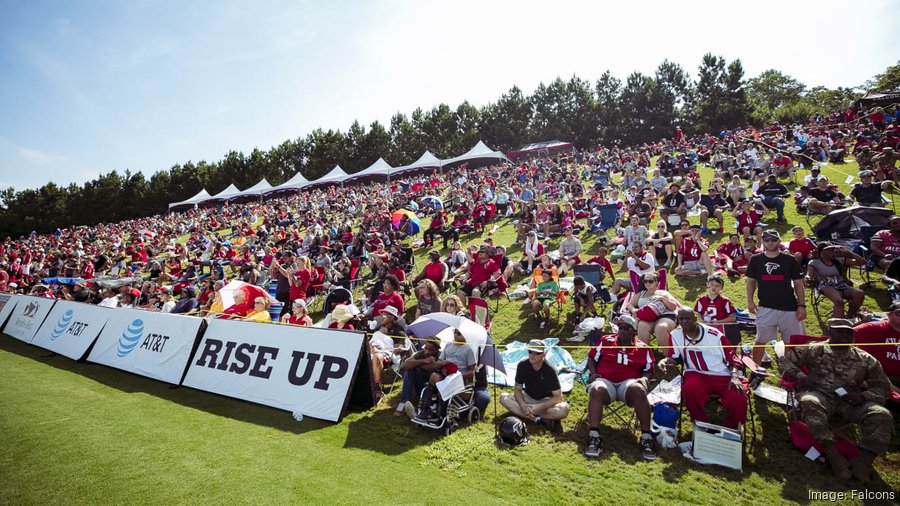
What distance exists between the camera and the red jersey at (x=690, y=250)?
1045 centimetres

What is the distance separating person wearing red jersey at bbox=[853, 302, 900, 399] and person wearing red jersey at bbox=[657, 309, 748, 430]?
1542mm

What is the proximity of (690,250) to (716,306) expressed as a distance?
15.1 ft

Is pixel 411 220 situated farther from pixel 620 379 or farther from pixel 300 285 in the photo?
pixel 620 379

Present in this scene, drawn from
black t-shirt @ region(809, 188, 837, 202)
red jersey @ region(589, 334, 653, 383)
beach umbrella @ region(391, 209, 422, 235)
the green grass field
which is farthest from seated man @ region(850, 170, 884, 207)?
beach umbrella @ region(391, 209, 422, 235)

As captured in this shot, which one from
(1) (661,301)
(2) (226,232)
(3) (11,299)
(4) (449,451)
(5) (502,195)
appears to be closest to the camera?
(4) (449,451)

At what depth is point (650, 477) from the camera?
15.4 feet

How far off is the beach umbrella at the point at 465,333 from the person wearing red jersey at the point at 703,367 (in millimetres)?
2418

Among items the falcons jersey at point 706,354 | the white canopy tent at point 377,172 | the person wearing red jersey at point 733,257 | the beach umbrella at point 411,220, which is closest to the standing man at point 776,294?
the falcons jersey at point 706,354

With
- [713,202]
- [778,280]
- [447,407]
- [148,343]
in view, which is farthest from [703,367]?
[713,202]

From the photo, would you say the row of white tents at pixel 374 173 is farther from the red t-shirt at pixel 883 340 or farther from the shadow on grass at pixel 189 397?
the red t-shirt at pixel 883 340

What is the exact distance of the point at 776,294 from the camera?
622cm

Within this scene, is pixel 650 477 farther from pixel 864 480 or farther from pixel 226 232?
pixel 226 232

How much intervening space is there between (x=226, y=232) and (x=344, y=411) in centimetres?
3126

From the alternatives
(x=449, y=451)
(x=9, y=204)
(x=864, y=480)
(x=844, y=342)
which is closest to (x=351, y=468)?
(x=449, y=451)
